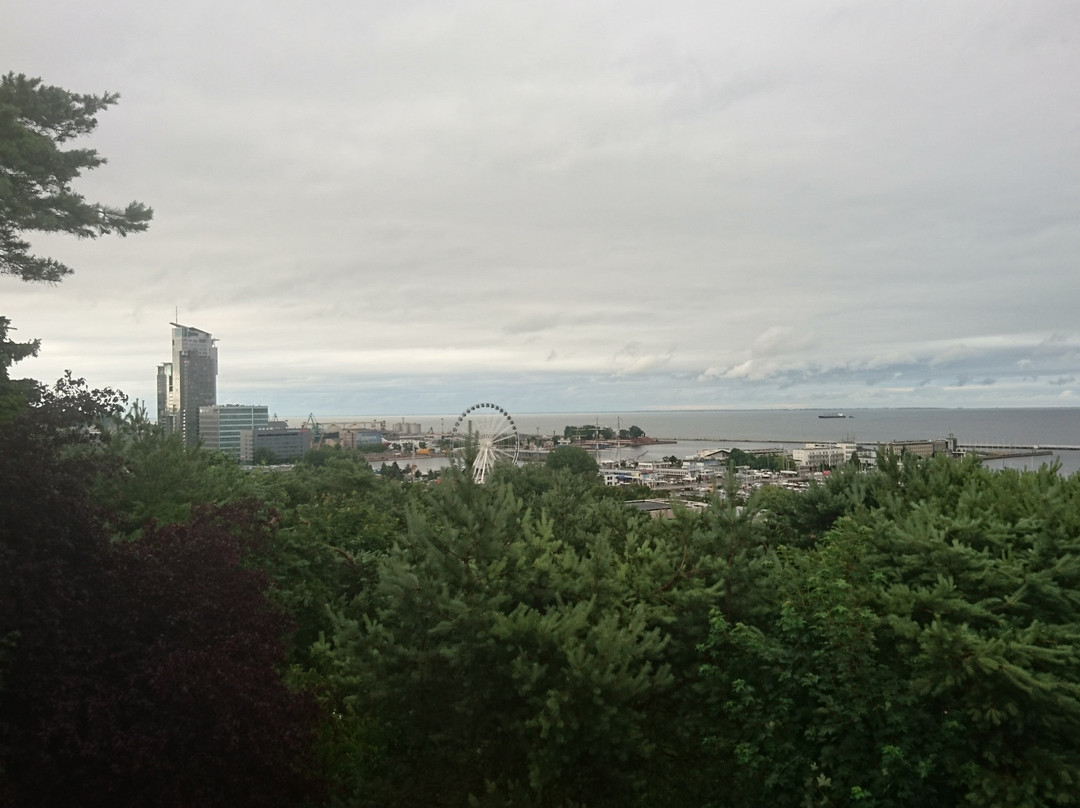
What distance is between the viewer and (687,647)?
9.02 m

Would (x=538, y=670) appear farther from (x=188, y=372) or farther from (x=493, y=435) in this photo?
(x=188, y=372)

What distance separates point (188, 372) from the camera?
104750 mm

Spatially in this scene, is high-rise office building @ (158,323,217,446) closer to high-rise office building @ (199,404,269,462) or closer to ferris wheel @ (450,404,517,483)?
high-rise office building @ (199,404,269,462)

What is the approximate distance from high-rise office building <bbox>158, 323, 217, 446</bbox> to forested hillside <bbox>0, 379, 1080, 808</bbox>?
98144 mm

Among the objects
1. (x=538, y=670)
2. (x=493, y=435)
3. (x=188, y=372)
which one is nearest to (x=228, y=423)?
(x=188, y=372)

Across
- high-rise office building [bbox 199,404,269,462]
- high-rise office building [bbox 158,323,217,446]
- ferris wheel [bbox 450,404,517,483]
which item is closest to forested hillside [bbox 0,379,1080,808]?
ferris wheel [bbox 450,404,517,483]

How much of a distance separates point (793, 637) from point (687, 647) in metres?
1.22

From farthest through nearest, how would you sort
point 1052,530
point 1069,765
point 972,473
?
Result: 1. point 972,473
2. point 1052,530
3. point 1069,765

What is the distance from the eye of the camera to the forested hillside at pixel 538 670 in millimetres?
7441

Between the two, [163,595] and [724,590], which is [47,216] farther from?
[724,590]

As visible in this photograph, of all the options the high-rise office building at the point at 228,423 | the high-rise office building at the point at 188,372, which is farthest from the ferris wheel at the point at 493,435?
the high-rise office building at the point at 228,423

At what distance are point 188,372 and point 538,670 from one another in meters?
108

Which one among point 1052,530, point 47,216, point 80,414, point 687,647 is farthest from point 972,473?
point 47,216

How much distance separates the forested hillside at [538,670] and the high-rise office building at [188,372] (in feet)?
322
